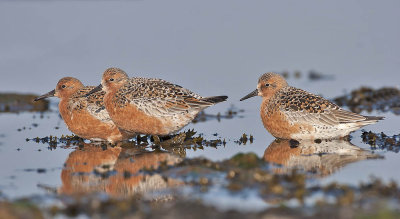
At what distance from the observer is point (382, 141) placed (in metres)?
11.9

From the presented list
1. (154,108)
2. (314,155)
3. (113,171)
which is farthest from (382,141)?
(113,171)

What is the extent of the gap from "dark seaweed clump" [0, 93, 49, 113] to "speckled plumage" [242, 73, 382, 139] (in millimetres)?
6889

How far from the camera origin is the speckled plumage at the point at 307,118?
39.8 ft

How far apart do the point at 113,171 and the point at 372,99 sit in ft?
27.2

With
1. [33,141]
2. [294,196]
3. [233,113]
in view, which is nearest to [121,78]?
[33,141]

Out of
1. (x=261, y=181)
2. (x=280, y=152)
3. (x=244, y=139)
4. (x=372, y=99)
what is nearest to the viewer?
(x=261, y=181)

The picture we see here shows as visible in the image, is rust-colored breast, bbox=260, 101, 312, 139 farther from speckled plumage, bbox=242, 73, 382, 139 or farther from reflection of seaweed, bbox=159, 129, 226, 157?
reflection of seaweed, bbox=159, 129, 226, 157

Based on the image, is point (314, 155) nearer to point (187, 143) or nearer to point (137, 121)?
point (187, 143)

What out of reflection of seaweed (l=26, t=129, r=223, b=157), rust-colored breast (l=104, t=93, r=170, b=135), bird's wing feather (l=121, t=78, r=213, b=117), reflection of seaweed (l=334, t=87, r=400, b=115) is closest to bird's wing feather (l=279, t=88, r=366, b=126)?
reflection of seaweed (l=26, t=129, r=223, b=157)

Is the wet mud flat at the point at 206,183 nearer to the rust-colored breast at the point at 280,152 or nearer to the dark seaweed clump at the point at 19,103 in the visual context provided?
the rust-colored breast at the point at 280,152

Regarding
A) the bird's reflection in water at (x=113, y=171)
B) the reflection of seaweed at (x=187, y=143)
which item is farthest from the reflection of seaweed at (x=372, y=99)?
the bird's reflection in water at (x=113, y=171)

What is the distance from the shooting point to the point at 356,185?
888 centimetres

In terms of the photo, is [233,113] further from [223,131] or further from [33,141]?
[33,141]

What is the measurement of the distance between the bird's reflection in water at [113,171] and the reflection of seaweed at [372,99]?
6.37 meters
